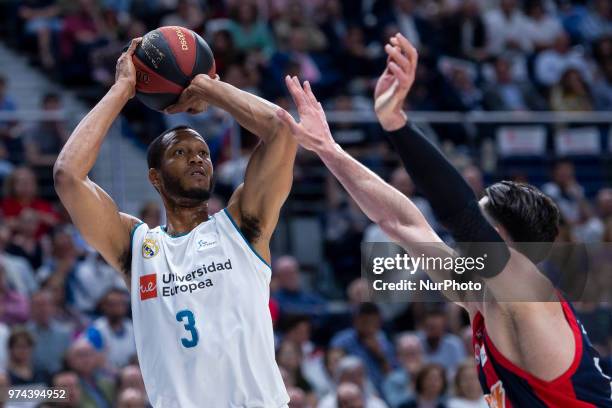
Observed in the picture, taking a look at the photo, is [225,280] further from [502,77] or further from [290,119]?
[502,77]

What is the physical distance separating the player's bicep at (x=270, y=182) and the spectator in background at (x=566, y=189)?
8442 millimetres

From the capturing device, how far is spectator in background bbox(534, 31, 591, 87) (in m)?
16.3

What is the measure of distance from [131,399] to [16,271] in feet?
8.23

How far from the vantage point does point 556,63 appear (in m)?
16.5

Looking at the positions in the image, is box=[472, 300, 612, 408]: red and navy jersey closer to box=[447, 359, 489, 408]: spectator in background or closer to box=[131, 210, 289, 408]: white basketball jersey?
box=[131, 210, 289, 408]: white basketball jersey

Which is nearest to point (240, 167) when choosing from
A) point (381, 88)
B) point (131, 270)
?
point (131, 270)

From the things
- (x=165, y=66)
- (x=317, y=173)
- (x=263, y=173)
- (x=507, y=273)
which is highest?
(x=165, y=66)

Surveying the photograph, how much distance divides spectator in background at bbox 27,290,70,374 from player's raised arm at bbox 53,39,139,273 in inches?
202

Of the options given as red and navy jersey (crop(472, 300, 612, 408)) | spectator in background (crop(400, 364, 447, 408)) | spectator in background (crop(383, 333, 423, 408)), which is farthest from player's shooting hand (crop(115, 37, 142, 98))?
spectator in background (crop(383, 333, 423, 408))

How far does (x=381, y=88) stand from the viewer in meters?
4.49

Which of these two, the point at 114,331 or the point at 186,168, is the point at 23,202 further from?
the point at 186,168

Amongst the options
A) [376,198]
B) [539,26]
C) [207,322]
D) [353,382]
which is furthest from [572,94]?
[376,198]

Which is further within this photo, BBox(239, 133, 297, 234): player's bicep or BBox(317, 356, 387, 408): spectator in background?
BBox(317, 356, 387, 408): spectator in background

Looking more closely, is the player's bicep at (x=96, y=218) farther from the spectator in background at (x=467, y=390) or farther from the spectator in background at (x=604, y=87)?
the spectator in background at (x=604, y=87)
